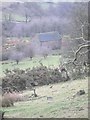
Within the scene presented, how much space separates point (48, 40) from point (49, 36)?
32.6 inches

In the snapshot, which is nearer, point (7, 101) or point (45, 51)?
point (7, 101)

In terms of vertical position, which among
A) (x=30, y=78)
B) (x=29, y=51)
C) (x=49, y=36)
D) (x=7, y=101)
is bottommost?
(x=30, y=78)

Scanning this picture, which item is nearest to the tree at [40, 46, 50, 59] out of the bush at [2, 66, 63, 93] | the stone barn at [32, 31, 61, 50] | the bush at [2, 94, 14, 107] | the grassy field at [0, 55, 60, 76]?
the stone barn at [32, 31, 61, 50]

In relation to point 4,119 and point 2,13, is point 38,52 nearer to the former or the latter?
point 2,13

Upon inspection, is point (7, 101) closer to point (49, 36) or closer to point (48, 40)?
point (48, 40)

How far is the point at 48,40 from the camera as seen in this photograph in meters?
35.0

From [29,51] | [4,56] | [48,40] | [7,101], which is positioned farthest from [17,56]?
[7,101]

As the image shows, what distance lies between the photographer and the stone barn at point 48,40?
3316 centimetres

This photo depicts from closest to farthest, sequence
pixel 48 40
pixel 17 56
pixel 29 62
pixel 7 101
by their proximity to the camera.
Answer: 1. pixel 7 101
2. pixel 48 40
3. pixel 29 62
4. pixel 17 56

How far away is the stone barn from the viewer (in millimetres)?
33156

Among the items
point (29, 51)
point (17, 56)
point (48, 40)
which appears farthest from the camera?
point (29, 51)

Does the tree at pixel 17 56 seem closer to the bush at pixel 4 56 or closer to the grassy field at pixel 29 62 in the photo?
the grassy field at pixel 29 62

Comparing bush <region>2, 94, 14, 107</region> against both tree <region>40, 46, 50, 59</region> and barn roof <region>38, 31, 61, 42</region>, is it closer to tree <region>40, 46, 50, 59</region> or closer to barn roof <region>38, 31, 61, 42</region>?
barn roof <region>38, 31, 61, 42</region>

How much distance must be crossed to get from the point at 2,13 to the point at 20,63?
7.94 meters
